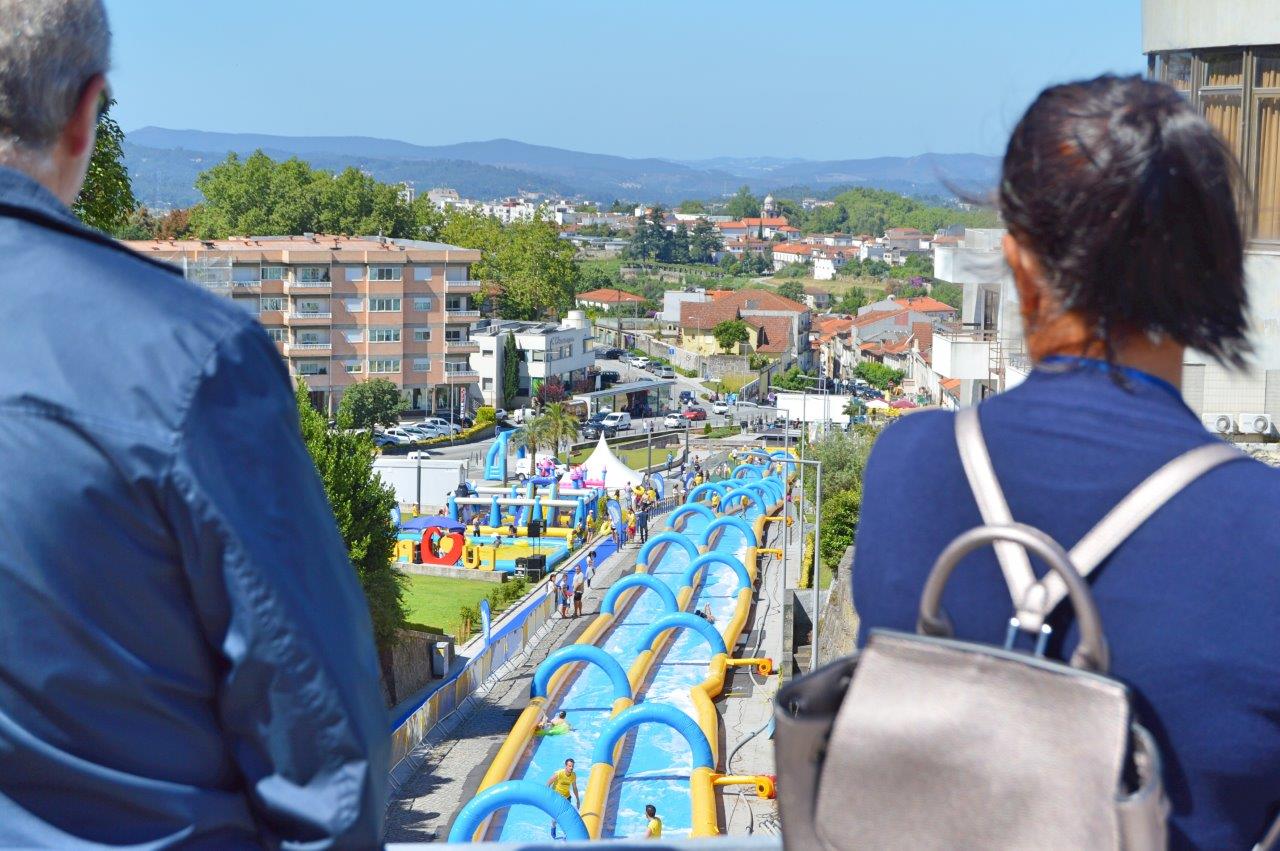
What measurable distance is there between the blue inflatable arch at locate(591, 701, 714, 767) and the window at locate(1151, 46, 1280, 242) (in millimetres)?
8061

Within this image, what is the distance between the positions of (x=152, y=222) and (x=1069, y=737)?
80.7 meters

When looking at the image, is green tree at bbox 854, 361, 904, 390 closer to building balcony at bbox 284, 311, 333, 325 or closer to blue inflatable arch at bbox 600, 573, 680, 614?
building balcony at bbox 284, 311, 333, 325

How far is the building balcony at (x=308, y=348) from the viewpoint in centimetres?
5616

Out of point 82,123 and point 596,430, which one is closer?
point 82,123

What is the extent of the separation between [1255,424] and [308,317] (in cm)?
4773

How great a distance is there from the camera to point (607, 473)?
4062 cm

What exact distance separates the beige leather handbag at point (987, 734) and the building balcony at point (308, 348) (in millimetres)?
56051

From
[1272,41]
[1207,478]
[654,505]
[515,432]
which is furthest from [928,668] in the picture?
[515,432]

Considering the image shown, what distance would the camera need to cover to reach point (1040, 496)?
4.98 ft

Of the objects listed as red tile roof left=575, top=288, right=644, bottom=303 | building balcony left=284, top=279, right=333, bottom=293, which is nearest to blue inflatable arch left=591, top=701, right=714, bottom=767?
building balcony left=284, top=279, right=333, bottom=293

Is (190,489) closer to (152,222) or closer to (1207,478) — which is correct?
(1207,478)

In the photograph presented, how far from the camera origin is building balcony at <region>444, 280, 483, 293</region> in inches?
2336

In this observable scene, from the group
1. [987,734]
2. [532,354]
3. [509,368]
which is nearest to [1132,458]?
[987,734]

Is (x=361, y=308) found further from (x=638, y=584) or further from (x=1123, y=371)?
(x=1123, y=371)
